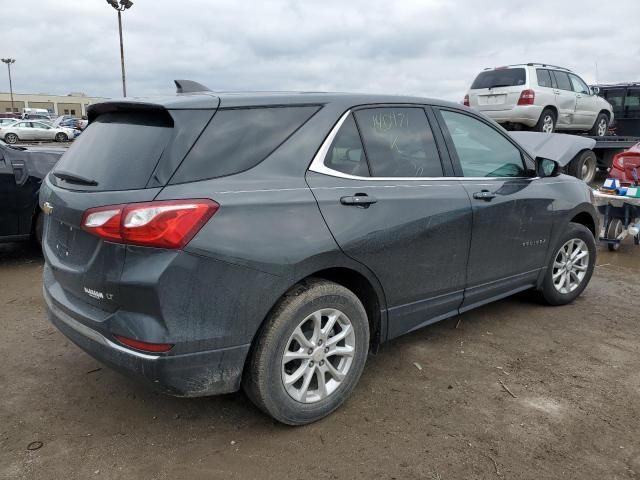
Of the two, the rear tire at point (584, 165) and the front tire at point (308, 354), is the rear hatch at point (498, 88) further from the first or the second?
the front tire at point (308, 354)

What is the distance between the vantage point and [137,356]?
238 cm

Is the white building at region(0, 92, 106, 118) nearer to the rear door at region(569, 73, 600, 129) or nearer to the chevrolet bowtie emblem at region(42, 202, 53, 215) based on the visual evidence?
the rear door at region(569, 73, 600, 129)

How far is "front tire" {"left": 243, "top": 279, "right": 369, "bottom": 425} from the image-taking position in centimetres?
261

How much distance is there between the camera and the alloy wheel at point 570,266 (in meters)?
4.60

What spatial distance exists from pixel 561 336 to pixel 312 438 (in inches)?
91.5

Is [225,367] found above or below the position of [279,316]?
below

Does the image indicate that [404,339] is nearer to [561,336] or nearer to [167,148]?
[561,336]

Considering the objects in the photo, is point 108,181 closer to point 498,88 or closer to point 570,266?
point 570,266

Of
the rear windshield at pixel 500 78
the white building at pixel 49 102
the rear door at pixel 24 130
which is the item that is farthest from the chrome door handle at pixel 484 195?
the white building at pixel 49 102

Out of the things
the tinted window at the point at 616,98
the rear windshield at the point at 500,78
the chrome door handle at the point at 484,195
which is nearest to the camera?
the chrome door handle at the point at 484,195

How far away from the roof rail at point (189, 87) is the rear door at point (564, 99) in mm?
10921

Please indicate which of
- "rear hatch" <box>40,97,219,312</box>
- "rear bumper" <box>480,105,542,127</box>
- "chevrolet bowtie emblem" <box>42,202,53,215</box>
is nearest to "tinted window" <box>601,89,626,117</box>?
"rear bumper" <box>480,105,542,127</box>

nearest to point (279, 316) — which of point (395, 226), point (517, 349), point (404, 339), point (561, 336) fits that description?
point (395, 226)

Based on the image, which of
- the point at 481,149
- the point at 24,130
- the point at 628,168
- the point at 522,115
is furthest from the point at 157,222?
the point at 24,130
